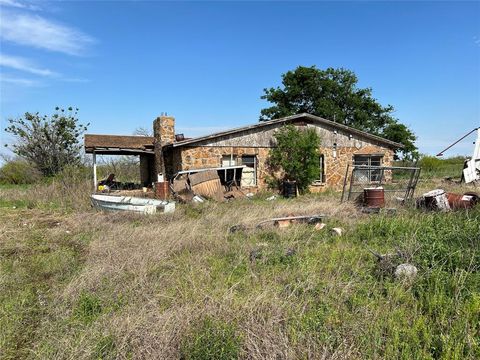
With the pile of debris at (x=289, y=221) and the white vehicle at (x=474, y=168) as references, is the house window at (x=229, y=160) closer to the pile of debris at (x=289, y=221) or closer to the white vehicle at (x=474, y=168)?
the pile of debris at (x=289, y=221)

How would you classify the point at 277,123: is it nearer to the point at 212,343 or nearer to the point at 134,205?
the point at 134,205

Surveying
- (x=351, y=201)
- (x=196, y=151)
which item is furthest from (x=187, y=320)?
(x=196, y=151)

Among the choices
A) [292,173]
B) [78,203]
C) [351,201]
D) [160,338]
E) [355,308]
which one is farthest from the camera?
Result: [292,173]

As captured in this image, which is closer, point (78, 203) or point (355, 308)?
point (355, 308)

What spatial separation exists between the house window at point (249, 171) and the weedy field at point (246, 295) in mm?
9233

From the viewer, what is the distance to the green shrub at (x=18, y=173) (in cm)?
2747

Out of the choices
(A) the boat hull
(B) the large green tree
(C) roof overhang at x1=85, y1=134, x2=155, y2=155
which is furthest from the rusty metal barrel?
(B) the large green tree

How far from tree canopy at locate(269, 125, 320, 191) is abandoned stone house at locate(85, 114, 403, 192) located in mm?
493

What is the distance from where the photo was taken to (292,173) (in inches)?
665

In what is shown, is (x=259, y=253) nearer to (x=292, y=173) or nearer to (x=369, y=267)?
(x=369, y=267)

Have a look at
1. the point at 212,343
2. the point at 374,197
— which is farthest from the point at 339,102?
the point at 212,343

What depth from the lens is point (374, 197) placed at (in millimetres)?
9844

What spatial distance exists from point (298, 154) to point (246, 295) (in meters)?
13.2

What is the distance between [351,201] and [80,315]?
8511mm
